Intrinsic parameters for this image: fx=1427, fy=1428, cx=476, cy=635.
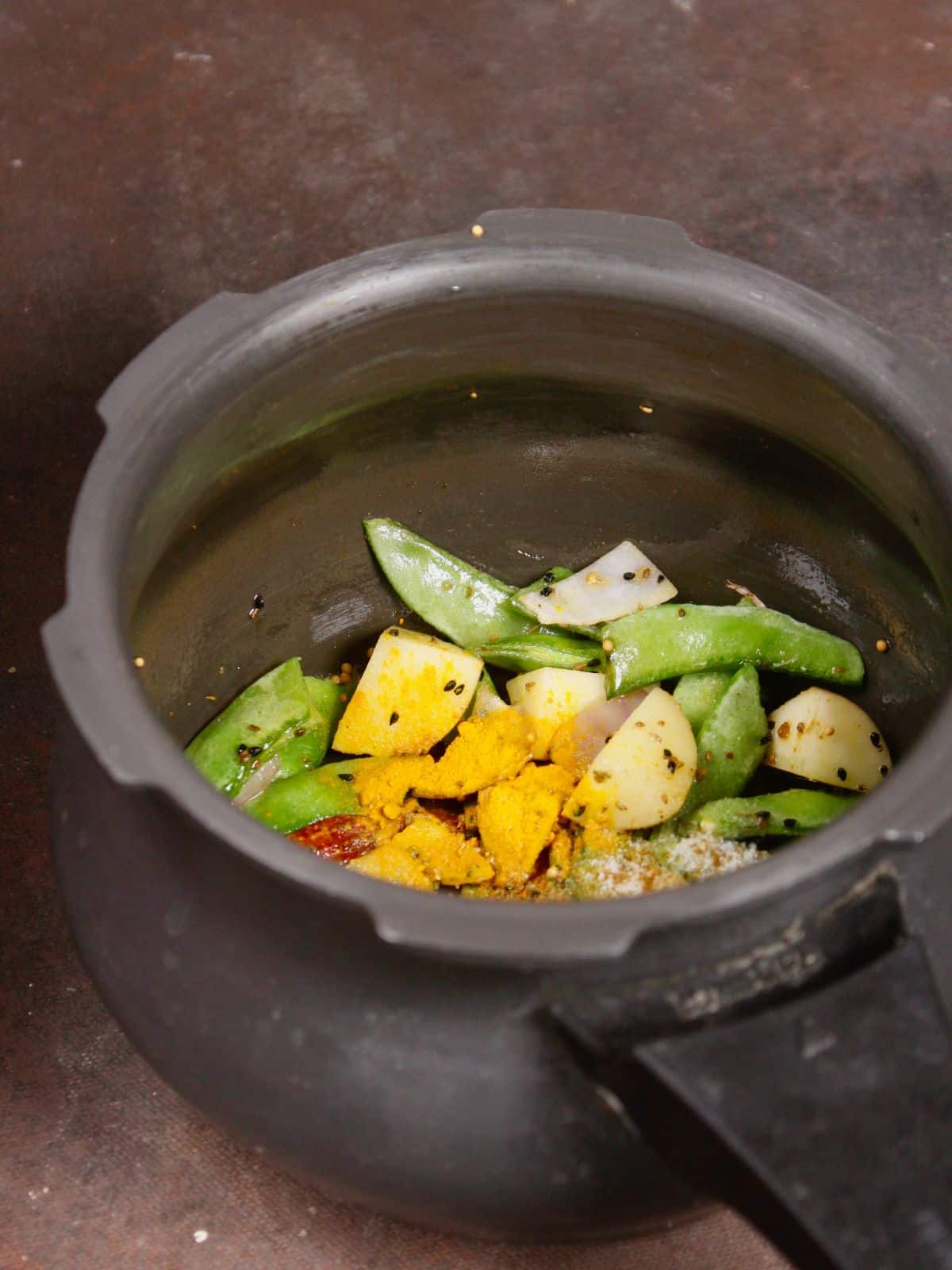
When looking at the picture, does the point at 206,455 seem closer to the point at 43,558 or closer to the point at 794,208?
the point at 43,558

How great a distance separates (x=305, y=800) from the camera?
5.42 feet

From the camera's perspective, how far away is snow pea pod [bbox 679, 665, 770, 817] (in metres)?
1.67

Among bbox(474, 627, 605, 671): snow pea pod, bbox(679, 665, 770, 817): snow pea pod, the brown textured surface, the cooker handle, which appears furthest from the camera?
the brown textured surface

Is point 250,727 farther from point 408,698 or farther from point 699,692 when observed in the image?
point 699,692

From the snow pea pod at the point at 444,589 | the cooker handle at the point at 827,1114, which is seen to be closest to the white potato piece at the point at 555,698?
the snow pea pod at the point at 444,589

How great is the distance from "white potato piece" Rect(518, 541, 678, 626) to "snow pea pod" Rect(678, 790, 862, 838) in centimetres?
29

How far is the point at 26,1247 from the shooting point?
157cm

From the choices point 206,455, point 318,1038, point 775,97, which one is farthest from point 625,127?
point 318,1038

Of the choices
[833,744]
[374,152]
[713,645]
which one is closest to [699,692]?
[713,645]

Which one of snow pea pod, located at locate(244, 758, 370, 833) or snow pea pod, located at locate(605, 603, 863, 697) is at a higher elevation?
snow pea pod, located at locate(605, 603, 863, 697)

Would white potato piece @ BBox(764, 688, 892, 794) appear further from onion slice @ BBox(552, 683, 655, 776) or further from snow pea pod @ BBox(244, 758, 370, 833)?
snow pea pod @ BBox(244, 758, 370, 833)

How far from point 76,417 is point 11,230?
0.51m

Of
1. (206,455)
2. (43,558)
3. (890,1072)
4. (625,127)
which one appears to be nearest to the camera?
(890,1072)

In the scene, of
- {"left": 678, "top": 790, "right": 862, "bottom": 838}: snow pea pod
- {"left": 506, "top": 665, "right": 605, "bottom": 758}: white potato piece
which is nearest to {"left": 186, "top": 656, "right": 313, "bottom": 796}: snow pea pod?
{"left": 506, "top": 665, "right": 605, "bottom": 758}: white potato piece
